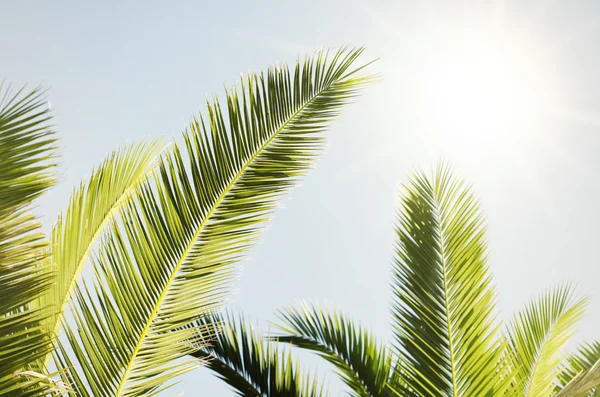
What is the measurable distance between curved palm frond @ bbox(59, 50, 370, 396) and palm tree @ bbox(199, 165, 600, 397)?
3.40ft

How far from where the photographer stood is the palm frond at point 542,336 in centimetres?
379

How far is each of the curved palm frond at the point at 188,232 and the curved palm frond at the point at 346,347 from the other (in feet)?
6.77

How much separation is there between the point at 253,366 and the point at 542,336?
216cm

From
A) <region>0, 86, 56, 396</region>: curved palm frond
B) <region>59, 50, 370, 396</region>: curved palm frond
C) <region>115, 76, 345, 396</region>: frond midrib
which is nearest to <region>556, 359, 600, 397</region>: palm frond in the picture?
<region>59, 50, 370, 396</region>: curved palm frond

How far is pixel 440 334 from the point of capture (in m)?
3.13

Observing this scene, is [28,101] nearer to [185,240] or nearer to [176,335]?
[185,240]

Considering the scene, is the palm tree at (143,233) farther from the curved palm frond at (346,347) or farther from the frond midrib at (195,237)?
the curved palm frond at (346,347)

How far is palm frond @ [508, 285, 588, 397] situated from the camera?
12.4 ft

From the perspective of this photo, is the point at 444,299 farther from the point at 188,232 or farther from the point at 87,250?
the point at 87,250

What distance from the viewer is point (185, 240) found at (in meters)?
2.64

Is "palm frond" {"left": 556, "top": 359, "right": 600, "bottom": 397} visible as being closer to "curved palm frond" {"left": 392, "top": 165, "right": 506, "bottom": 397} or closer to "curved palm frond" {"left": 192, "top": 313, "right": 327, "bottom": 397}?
"curved palm frond" {"left": 392, "top": 165, "right": 506, "bottom": 397}

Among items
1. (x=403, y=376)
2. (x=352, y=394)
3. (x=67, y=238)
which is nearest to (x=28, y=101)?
(x=67, y=238)

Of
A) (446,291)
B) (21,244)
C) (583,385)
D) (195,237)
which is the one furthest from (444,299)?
(21,244)

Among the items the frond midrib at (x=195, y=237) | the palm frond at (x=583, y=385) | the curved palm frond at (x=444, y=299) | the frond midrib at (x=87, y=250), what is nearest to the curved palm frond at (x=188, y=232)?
the frond midrib at (x=195, y=237)
